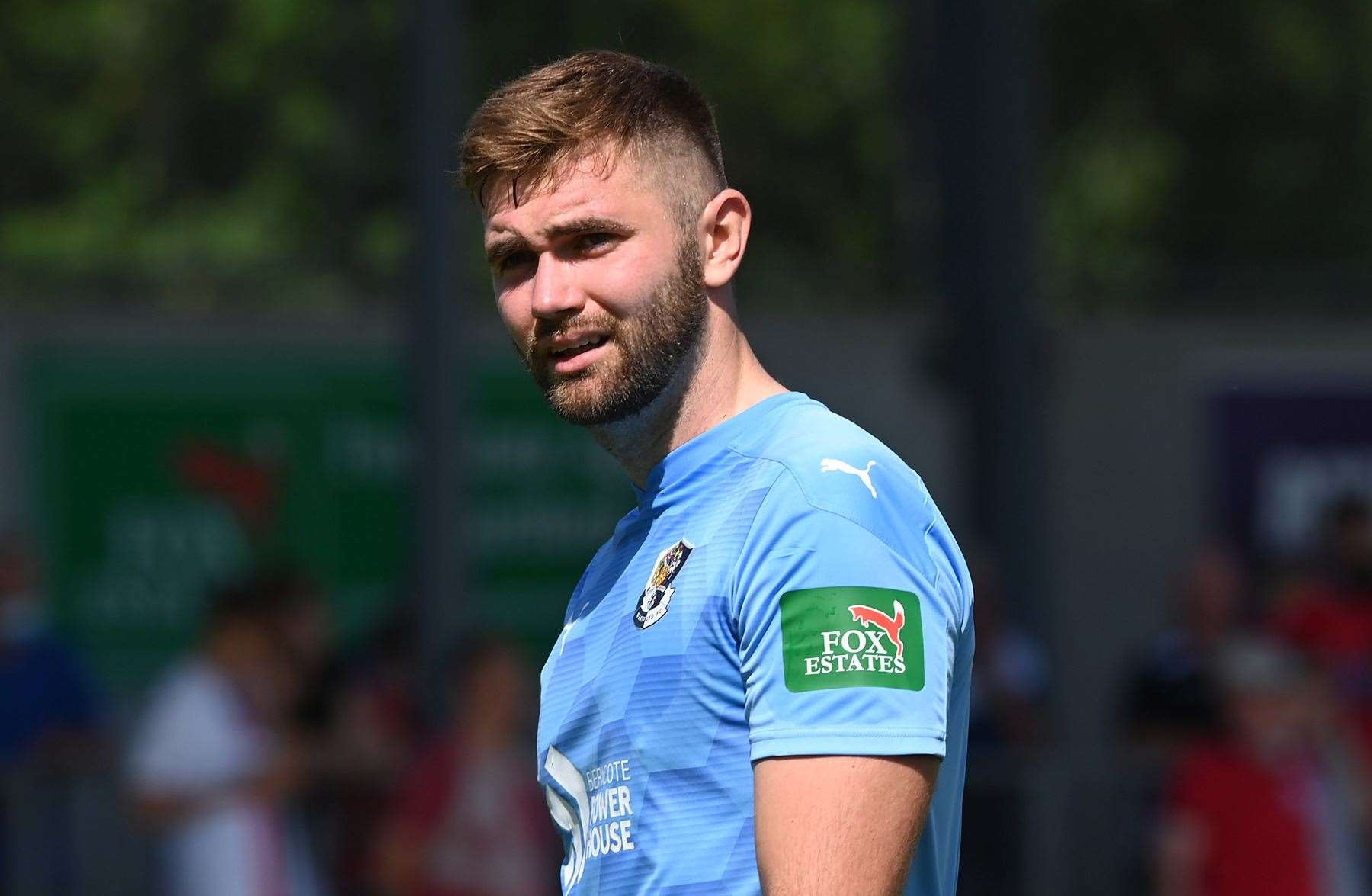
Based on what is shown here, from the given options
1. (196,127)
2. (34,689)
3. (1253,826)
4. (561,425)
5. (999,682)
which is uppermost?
(196,127)

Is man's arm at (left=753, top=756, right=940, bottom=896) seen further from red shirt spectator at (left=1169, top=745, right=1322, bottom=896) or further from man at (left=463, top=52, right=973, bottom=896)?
red shirt spectator at (left=1169, top=745, right=1322, bottom=896)

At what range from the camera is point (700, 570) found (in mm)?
1998

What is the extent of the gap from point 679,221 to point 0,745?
6.70 meters

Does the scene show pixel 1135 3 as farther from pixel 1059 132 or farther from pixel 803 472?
pixel 803 472

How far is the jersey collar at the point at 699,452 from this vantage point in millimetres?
2133

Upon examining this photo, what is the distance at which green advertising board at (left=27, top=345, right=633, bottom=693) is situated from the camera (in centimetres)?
1121

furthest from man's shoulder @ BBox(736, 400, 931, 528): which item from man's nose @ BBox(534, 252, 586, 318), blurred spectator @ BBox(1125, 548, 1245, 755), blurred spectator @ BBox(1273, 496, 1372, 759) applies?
blurred spectator @ BBox(1273, 496, 1372, 759)

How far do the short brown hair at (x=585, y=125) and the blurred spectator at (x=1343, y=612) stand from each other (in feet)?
21.3

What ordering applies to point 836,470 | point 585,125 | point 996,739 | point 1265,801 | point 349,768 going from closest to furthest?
point 836,470 < point 585,125 < point 1265,801 < point 349,768 < point 996,739

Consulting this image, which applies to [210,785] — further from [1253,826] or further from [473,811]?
[1253,826]

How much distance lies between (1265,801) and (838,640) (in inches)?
226

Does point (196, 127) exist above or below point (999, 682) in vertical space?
above

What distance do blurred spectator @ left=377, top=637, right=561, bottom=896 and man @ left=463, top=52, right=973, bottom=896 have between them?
4.68 metres

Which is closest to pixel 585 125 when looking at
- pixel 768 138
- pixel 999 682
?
pixel 999 682
